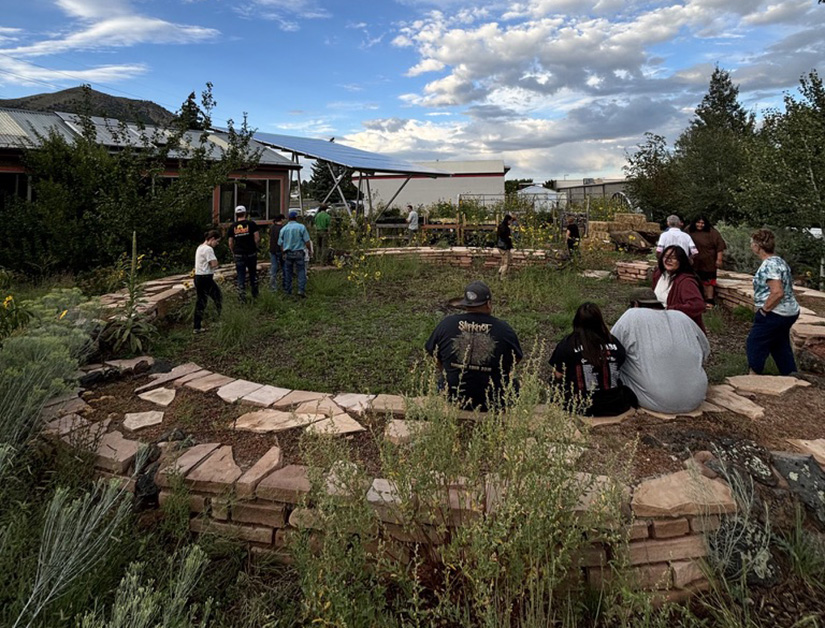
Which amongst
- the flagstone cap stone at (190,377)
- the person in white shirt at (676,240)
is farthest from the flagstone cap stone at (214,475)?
the person in white shirt at (676,240)

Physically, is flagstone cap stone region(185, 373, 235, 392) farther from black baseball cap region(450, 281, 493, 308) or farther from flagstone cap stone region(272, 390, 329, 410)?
black baseball cap region(450, 281, 493, 308)

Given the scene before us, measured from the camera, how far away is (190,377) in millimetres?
4043

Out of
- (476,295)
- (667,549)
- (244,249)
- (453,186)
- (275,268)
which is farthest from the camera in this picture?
(453,186)

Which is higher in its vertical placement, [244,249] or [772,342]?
[244,249]

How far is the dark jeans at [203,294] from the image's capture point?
18.4 ft

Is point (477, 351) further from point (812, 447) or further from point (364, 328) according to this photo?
point (364, 328)

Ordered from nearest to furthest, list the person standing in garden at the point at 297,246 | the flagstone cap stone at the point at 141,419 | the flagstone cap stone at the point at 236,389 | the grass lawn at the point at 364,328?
1. the flagstone cap stone at the point at 141,419
2. the flagstone cap stone at the point at 236,389
3. the grass lawn at the point at 364,328
4. the person standing in garden at the point at 297,246

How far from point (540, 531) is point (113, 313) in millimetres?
4699

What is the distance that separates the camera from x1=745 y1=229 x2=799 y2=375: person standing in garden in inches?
153

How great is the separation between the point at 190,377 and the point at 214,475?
1.71 meters

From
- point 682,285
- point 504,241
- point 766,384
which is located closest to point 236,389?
point 682,285

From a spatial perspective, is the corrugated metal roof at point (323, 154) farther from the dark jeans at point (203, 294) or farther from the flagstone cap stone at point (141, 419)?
the flagstone cap stone at point (141, 419)

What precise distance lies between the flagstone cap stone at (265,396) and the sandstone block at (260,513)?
1.13 meters

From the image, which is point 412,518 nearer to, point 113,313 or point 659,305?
point 659,305
